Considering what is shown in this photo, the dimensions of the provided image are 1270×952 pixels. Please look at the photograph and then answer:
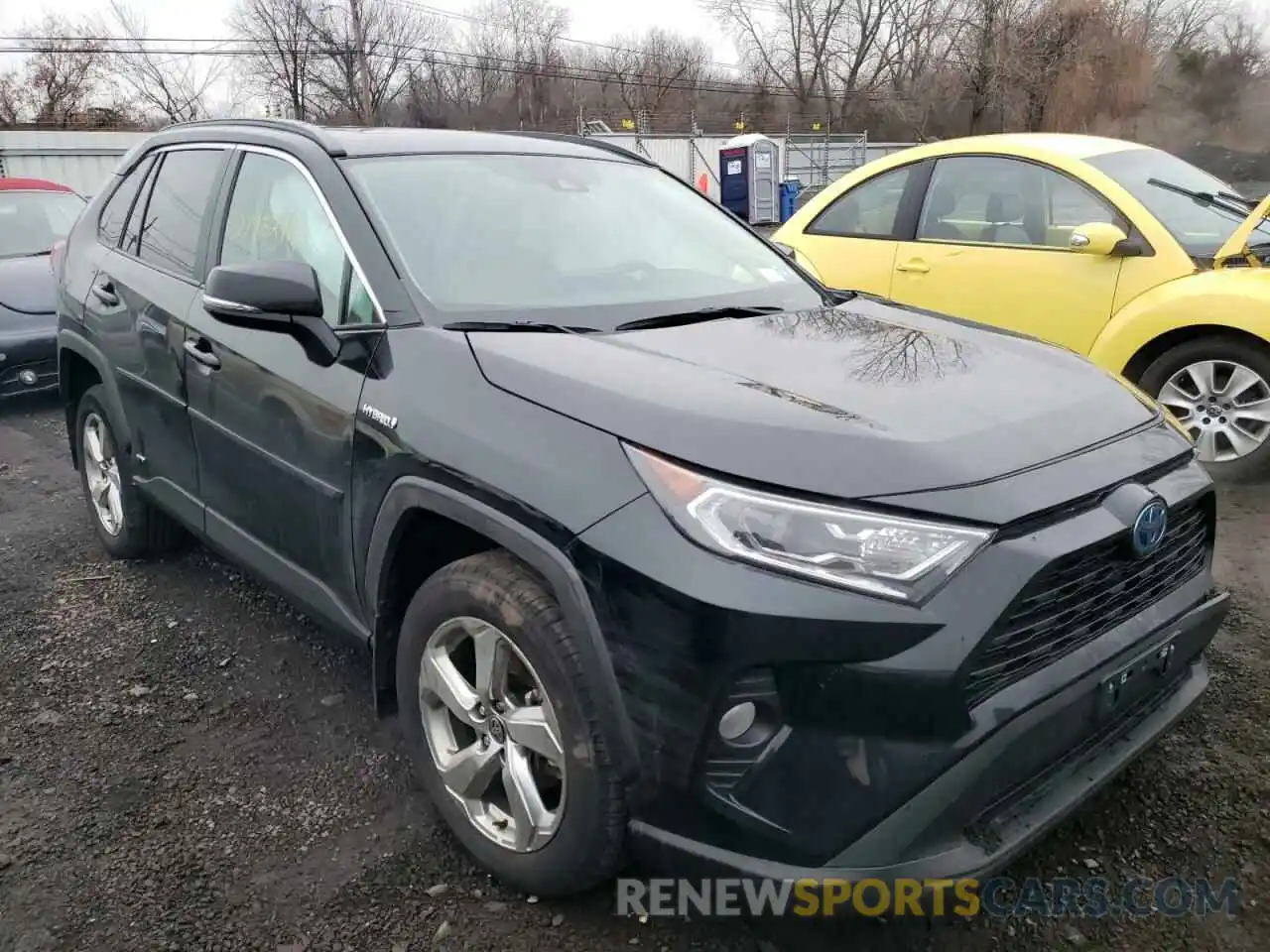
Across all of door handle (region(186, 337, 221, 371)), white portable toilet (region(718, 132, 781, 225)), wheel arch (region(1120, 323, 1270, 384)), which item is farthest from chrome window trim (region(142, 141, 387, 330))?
white portable toilet (region(718, 132, 781, 225))

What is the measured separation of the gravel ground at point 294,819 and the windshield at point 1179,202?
1.92 meters

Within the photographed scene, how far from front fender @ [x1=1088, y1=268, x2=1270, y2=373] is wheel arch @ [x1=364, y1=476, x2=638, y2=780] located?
11.3 ft

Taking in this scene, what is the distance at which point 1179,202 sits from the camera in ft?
16.7

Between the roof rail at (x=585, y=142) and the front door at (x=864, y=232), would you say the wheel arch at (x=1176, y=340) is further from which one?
the roof rail at (x=585, y=142)

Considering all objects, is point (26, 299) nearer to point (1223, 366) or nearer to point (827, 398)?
point (827, 398)

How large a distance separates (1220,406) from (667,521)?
13.0ft

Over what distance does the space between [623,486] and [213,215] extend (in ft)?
7.30

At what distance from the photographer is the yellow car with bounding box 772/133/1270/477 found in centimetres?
459

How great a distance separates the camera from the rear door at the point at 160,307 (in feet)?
10.9

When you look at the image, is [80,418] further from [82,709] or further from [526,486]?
[526,486]

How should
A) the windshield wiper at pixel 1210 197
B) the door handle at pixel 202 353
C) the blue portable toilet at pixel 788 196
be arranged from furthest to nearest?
the blue portable toilet at pixel 788 196 → the windshield wiper at pixel 1210 197 → the door handle at pixel 202 353

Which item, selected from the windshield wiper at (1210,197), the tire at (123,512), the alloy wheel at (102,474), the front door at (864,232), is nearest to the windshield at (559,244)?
the tire at (123,512)

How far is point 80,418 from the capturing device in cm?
432

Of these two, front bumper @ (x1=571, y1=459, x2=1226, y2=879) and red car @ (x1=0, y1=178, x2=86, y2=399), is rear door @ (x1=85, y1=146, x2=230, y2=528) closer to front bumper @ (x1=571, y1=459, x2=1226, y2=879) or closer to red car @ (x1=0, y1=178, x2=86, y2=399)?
front bumper @ (x1=571, y1=459, x2=1226, y2=879)
